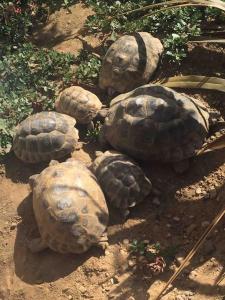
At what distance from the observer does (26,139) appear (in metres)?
6.11

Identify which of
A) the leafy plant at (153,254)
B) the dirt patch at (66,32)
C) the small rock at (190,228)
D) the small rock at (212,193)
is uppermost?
the dirt patch at (66,32)

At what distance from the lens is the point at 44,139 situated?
6078 mm

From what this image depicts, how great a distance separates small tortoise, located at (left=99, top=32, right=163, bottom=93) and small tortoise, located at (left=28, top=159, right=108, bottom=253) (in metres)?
1.73

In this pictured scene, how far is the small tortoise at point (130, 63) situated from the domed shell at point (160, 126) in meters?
0.75

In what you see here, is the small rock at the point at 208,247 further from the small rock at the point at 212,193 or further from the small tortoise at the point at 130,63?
the small tortoise at the point at 130,63

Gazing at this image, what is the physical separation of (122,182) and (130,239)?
64cm

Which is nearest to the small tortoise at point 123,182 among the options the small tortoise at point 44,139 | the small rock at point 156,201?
the small rock at point 156,201

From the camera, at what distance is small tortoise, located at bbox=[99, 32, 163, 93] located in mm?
6637

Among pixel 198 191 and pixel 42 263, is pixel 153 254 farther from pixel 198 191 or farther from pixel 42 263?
pixel 42 263

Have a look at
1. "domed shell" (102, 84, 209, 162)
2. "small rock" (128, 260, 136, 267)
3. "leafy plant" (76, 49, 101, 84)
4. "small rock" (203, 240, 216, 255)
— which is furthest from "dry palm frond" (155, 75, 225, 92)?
"small rock" (128, 260, 136, 267)

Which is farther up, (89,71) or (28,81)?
(89,71)

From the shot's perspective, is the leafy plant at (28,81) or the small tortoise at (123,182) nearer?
the small tortoise at (123,182)

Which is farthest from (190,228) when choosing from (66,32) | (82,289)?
(66,32)

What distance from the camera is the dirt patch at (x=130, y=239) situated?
197 inches
